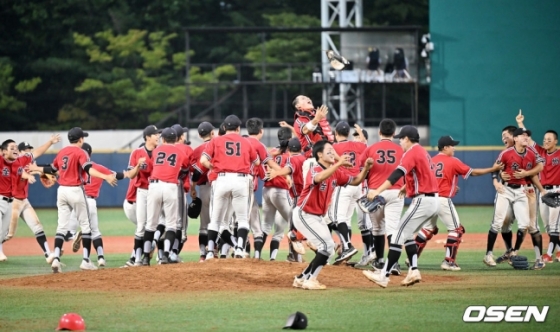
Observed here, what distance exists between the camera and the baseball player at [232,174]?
1457cm

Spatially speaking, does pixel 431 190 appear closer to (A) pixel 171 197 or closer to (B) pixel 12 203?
(A) pixel 171 197

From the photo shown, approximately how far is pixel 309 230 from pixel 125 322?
11.0ft

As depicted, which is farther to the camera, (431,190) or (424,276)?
(424,276)

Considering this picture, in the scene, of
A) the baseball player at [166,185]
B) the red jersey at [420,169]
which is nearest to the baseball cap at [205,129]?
the baseball player at [166,185]

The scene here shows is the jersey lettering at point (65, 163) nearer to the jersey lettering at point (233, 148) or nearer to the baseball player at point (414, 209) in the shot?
the jersey lettering at point (233, 148)

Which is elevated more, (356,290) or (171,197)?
(171,197)

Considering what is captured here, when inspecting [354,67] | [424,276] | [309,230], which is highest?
[354,67]

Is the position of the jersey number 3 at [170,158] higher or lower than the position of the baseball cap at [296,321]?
higher

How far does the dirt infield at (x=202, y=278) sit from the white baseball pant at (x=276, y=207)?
161 cm

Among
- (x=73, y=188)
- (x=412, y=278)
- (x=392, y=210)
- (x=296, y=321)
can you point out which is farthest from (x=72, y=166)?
(x=296, y=321)

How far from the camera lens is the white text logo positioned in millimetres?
10195

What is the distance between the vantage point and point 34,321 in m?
10.4

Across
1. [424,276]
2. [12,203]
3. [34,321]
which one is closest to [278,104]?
[12,203]

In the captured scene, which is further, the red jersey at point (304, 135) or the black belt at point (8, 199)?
the black belt at point (8, 199)
